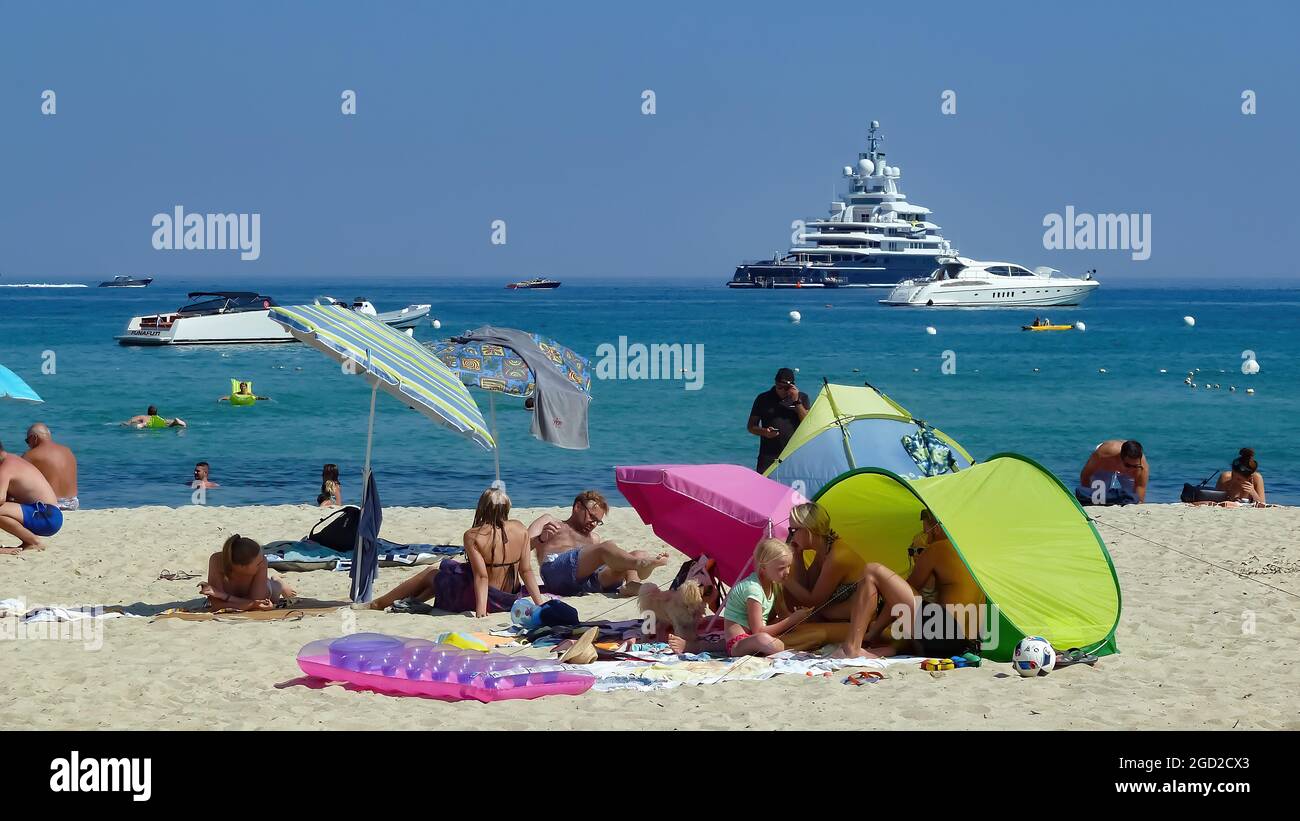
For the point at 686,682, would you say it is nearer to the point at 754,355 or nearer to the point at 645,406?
the point at 645,406

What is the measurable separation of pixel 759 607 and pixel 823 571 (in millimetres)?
489

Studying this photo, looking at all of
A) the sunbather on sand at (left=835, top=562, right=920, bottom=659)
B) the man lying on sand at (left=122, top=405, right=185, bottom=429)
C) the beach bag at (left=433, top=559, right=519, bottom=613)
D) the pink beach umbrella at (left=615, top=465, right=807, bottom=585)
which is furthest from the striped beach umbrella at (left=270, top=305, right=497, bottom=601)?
the man lying on sand at (left=122, top=405, right=185, bottom=429)

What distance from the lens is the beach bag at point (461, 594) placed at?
28.8ft

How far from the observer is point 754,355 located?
50.0 m

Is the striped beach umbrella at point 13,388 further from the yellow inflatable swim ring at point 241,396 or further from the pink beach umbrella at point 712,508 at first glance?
the yellow inflatable swim ring at point 241,396

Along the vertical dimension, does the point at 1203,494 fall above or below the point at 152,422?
below

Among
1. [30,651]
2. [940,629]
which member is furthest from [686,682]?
[30,651]

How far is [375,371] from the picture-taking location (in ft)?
26.0

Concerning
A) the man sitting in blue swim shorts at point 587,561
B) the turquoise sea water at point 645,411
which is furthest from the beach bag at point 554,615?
the turquoise sea water at point 645,411

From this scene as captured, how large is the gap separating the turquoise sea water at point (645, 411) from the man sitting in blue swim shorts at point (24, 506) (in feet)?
18.9

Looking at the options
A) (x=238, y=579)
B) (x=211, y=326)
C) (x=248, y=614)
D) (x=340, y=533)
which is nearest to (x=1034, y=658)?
(x=248, y=614)

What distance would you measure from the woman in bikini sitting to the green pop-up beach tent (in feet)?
6.39

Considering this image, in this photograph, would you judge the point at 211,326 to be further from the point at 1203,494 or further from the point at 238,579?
the point at 238,579

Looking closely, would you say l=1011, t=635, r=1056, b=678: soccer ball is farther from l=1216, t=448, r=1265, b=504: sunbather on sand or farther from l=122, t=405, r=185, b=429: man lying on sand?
l=122, t=405, r=185, b=429: man lying on sand
